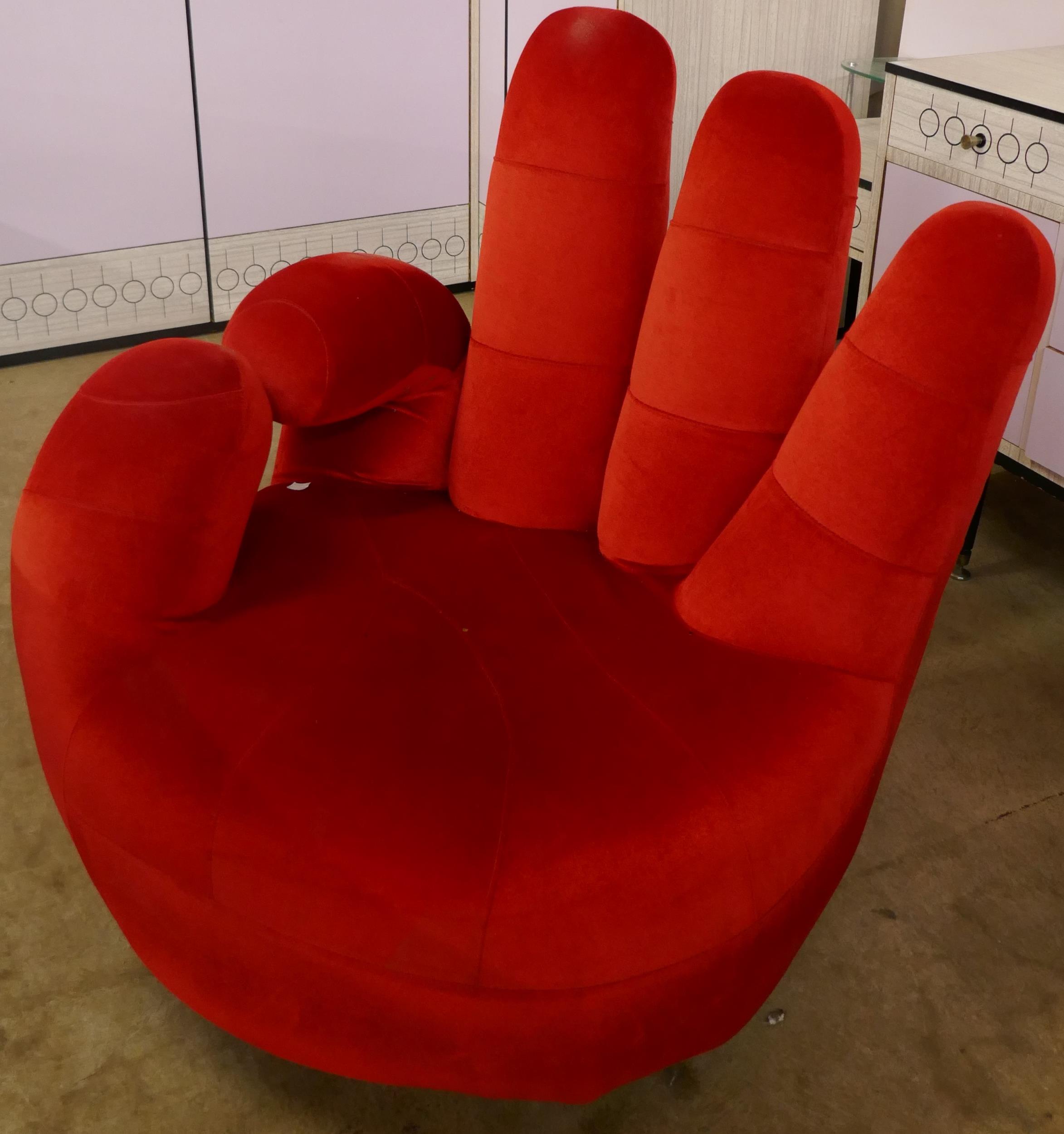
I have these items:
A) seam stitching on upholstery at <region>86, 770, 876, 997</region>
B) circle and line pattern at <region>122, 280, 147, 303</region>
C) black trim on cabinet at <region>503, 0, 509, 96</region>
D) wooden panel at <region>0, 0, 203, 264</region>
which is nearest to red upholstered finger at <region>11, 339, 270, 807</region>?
seam stitching on upholstery at <region>86, 770, 876, 997</region>

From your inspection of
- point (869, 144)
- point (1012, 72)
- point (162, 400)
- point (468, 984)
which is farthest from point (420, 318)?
point (869, 144)

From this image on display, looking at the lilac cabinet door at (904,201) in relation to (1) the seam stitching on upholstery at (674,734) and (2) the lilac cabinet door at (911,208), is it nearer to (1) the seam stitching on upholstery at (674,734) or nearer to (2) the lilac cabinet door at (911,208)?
(2) the lilac cabinet door at (911,208)

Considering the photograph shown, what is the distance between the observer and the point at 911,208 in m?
2.01

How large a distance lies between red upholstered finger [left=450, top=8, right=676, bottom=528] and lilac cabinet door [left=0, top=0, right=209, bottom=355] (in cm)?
160

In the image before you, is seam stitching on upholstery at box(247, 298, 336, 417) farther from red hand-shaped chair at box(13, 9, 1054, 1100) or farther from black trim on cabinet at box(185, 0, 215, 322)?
black trim on cabinet at box(185, 0, 215, 322)

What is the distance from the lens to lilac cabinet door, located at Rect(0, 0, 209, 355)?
252 centimetres

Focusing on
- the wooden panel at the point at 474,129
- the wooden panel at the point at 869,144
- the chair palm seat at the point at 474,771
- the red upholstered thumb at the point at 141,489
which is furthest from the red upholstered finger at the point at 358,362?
the wooden panel at the point at 474,129

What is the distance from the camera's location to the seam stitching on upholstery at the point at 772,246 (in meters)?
1.16

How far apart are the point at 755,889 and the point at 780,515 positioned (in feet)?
1.16

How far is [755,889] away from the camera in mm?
1035

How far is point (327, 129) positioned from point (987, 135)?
1.63 meters

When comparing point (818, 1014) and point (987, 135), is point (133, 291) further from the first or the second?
point (818, 1014)

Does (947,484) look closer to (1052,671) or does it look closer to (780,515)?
(780,515)

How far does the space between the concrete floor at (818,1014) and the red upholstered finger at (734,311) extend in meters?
0.52
